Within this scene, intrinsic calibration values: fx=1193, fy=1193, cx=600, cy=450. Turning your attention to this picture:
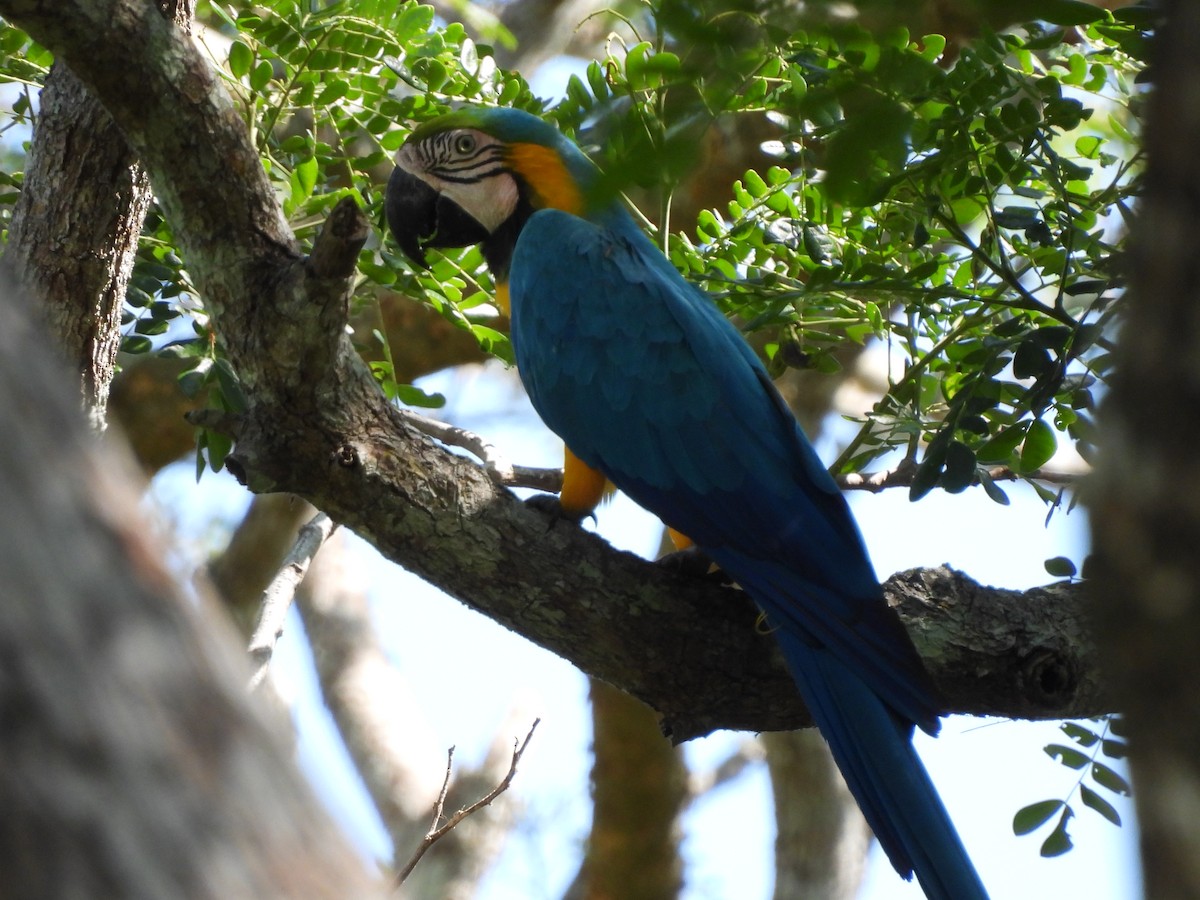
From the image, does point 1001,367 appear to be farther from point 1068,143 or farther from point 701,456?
point 1068,143

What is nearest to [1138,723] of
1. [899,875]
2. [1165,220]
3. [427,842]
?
[1165,220]

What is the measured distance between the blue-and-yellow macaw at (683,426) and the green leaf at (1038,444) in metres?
0.41

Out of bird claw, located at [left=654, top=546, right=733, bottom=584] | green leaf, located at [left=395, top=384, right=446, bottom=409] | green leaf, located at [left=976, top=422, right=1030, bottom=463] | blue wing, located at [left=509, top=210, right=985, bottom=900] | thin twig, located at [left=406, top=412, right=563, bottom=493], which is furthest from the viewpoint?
green leaf, located at [left=395, top=384, right=446, bottom=409]

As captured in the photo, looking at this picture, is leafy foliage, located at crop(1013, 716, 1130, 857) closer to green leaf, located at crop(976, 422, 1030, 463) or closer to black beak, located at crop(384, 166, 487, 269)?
green leaf, located at crop(976, 422, 1030, 463)

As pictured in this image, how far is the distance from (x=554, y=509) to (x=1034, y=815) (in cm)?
128

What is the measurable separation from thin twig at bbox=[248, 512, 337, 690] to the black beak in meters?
0.78

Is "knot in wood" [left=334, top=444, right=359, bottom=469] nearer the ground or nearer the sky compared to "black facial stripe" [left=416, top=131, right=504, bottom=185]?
nearer the ground

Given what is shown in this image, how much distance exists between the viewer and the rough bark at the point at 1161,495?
0.58 m

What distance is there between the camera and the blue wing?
2.24m

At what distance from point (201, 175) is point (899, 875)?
180 cm

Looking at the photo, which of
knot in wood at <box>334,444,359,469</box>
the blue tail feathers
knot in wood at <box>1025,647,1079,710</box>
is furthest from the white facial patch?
knot in wood at <box>1025,647,1079,710</box>

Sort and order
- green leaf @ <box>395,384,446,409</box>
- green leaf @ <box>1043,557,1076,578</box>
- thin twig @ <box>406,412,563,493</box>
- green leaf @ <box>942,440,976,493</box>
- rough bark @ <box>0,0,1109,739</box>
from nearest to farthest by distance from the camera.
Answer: rough bark @ <box>0,0,1109,739</box> < green leaf @ <box>942,440,976,493</box> < green leaf @ <box>1043,557,1076,578</box> < thin twig @ <box>406,412,563,493</box> < green leaf @ <box>395,384,446,409</box>

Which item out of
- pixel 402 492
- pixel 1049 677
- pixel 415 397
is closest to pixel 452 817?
pixel 402 492

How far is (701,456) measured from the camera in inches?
102
